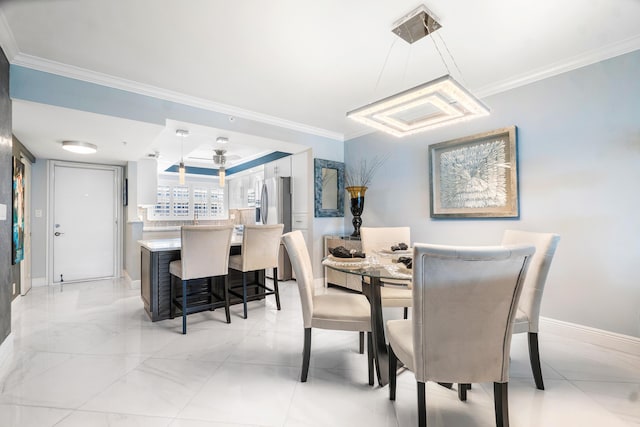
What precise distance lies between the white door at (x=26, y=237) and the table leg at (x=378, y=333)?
4.88m

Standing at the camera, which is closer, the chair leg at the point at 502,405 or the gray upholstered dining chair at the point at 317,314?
the chair leg at the point at 502,405

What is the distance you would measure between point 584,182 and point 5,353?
4.85 meters

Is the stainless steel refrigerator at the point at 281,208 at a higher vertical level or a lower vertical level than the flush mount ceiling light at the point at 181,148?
lower

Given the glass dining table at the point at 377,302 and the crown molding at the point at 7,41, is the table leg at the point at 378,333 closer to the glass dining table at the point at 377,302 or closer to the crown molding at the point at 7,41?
the glass dining table at the point at 377,302

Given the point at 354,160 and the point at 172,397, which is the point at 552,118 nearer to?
the point at 354,160

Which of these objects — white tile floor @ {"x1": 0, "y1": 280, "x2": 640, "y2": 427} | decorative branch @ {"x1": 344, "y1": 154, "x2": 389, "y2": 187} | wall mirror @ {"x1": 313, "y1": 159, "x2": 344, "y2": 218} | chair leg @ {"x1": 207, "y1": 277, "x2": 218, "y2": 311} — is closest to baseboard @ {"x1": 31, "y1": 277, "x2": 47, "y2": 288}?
white tile floor @ {"x1": 0, "y1": 280, "x2": 640, "y2": 427}

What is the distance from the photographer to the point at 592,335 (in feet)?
7.97

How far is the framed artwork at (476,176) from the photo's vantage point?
2.91 meters

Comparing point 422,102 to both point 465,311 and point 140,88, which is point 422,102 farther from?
point 140,88

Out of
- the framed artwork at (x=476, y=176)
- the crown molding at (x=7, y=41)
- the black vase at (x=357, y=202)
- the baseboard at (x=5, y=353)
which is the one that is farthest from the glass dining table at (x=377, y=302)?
the crown molding at (x=7, y=41)

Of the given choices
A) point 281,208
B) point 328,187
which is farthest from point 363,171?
point 281,208

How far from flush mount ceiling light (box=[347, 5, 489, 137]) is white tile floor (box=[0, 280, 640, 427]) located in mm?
1789

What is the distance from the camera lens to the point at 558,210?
2.61m

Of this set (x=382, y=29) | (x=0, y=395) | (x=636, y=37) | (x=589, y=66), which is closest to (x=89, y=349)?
(x=0, y=395)
